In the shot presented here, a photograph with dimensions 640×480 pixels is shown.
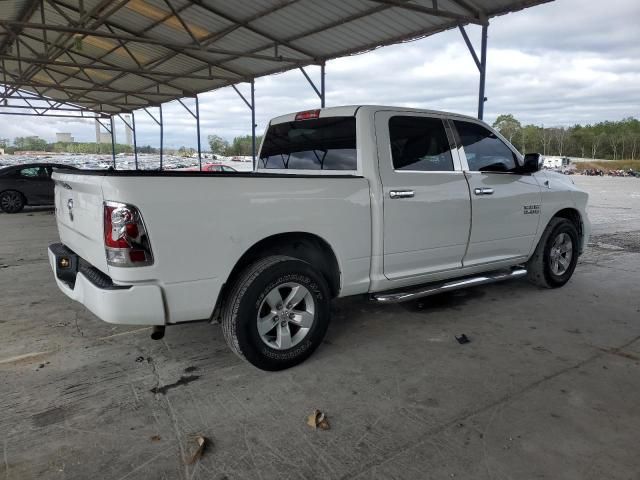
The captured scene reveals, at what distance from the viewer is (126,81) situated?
63.2 feet

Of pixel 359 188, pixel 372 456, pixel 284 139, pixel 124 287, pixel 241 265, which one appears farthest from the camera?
pixel 284 139

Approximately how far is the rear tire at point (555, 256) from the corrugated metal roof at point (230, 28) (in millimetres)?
4556

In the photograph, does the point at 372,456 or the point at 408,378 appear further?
the point at 408,378

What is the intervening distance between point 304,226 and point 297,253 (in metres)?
0.31

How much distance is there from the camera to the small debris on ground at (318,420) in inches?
101

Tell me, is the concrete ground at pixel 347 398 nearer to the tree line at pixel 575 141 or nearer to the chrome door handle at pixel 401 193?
the chrome door handle at pixel 401 193

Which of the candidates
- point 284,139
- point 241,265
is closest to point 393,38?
point 284,139

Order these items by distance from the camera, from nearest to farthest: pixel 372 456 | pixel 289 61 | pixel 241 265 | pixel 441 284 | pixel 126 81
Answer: pixel 372 456, pixel 241 265, pixel 441 284, pixel 289 61, pixel 126 81

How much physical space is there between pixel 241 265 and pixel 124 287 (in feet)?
2.54

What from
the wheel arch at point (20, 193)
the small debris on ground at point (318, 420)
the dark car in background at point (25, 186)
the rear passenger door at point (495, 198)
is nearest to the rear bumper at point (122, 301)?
the small debris on ground at point (318, 420)

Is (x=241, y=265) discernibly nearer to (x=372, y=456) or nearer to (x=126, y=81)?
(x=372, y=456)

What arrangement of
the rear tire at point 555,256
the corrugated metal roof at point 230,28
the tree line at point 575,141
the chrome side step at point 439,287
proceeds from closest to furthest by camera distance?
1. the chrome side step at point 439,287
2. the rear tire at point 555,256
3. the corrugated metal roof at point 230,28
4. the tree line at point 575,141

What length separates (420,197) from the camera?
3.70 metres

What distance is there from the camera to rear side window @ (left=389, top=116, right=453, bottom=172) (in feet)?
12.1
